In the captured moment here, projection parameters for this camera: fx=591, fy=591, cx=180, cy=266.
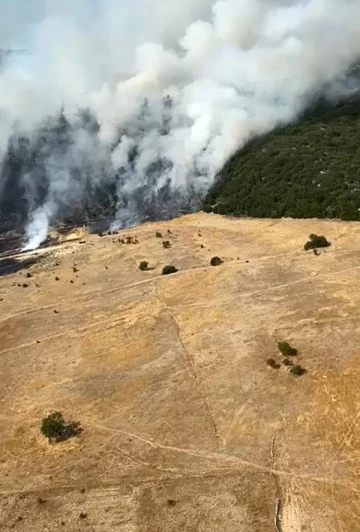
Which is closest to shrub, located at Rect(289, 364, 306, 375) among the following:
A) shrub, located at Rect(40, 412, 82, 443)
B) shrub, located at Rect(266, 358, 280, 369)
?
shrub, located at Rect(266, 358, 280, 369)

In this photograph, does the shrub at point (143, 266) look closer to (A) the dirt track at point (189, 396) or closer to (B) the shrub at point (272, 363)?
(A) the dirt track at point (189, 396)

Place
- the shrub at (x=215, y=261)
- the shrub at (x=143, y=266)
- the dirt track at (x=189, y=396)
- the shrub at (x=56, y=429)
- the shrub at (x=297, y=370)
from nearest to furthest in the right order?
the dirt track at (x=189, y=396) < the shrub at (x=56, y=429) < the shrub at (x=297, y=370) < the shrub at (x=215, y=261) < the shrub at (x=143, y=266)

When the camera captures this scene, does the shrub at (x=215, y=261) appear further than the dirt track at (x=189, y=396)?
Yes

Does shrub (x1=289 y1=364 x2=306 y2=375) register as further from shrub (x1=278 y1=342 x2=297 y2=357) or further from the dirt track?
shrub (x1=278 y1=342 x2=297 y2=357)

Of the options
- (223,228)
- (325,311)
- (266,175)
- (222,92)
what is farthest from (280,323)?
(222,92)

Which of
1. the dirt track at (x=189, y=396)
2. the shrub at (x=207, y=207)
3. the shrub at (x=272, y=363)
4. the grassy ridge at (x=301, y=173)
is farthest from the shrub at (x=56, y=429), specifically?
the shrub at (x=207, y=207)

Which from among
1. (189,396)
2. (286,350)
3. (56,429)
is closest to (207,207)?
(286,350)

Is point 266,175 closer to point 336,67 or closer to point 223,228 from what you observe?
point 223,228

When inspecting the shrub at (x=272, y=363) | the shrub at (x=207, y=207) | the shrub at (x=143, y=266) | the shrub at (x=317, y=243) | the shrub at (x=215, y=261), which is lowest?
the shrub at (x=272, y=363)
